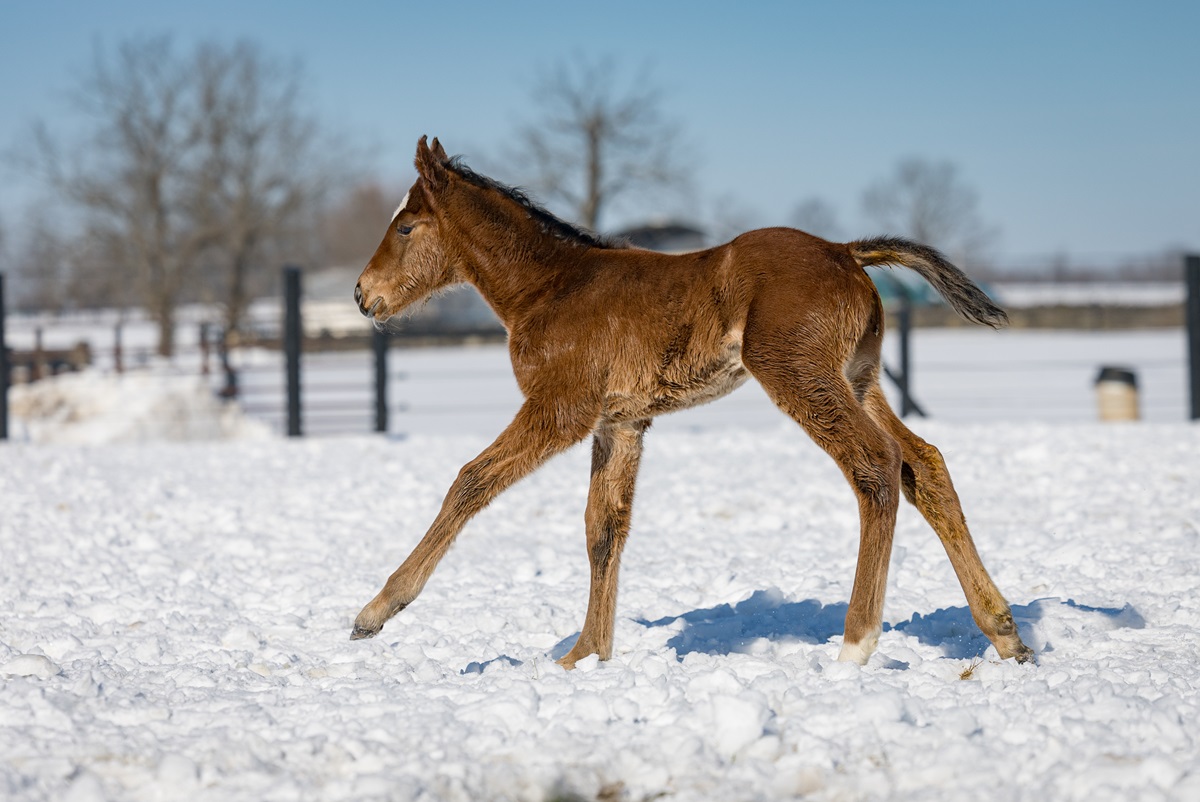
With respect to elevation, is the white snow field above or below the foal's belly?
below

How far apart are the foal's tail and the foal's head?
1733 millimetres

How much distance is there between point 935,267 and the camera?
4.32m

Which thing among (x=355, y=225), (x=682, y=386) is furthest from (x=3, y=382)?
(x=355, y=225)

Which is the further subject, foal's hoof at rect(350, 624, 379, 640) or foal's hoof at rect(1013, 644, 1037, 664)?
foal's hoof at rect(350, 624, 379, 640)

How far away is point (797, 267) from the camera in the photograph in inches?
165

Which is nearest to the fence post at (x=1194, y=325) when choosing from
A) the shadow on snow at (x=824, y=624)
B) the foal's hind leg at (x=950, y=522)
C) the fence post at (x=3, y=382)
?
the shadow on snow at (x=824, y=624)

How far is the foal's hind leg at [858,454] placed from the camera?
3961 millimetres

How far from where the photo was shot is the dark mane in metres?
4.87

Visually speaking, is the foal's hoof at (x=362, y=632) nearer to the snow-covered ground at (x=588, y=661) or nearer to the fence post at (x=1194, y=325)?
the snow-covered ground at (x=588, y=661)

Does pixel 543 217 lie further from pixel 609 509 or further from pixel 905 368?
pixel 905 368

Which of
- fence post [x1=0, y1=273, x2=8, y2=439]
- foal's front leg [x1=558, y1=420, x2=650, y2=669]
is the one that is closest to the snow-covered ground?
foal's front leg [x1=558, y1=420, x2=650, y2=669]

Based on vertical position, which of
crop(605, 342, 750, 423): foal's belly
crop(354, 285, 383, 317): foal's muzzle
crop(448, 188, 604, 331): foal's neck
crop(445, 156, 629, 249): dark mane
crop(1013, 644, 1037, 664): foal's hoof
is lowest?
crop(1013, 644, 1037, 664): foal's hoof

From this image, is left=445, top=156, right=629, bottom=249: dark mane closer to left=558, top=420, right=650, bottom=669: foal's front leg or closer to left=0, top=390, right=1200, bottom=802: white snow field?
left=558, top=420, right=650, bottom=669: foal's front leg

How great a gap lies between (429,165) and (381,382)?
9672 millimetres
